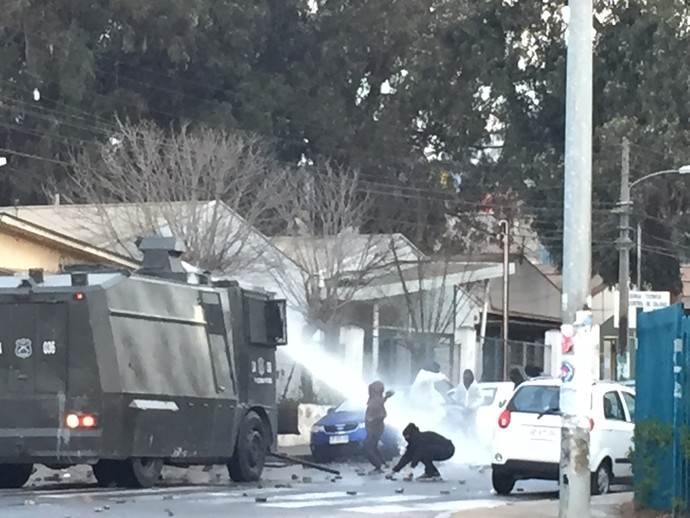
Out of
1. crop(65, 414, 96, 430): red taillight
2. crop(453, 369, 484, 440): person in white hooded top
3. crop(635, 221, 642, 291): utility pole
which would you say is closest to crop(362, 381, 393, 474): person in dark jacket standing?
crop(453, 369, 484, 440): person in white hooded top

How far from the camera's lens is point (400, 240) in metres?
44.8

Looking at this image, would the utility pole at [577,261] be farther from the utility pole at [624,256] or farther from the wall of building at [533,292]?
the wall of building at [533,292]

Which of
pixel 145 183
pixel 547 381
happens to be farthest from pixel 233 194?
pixel 547 381

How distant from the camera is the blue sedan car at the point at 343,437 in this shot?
27000mm

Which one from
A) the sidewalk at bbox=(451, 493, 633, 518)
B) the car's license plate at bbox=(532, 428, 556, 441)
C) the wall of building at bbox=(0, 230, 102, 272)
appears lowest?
the sidewalk at bbox=(451, 493, 633, 518)

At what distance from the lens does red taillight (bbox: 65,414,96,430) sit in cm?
1794

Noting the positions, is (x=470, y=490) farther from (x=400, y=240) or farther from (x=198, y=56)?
(x=198, y=56)

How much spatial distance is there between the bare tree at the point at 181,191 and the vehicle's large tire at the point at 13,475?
15.8m

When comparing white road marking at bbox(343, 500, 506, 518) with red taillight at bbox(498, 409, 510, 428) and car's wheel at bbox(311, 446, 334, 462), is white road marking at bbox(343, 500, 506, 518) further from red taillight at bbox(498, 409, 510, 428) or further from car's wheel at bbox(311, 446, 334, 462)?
car's wheel at bbox(311, 446, 334, 462)

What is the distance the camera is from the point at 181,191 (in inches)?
1555

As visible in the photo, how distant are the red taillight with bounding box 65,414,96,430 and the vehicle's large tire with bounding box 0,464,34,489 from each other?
6.62ft

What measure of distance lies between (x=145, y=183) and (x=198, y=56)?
14423 millimetres

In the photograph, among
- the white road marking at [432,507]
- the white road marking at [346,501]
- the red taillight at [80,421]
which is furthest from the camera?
the red taillight at [80,421]

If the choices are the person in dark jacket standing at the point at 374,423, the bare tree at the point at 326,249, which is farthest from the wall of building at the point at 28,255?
the person in dark jacket standing at the point at 374,423
